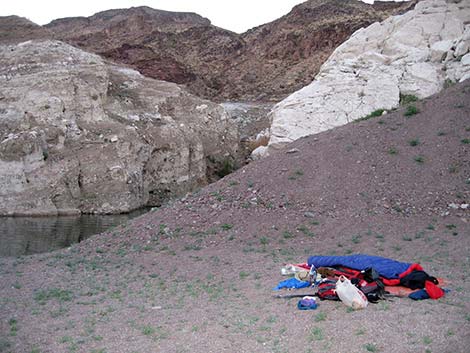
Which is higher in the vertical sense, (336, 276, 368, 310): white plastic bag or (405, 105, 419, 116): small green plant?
(405, 105, 419, 116): small green plant

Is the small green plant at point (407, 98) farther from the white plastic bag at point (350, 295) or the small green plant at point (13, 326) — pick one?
the small green plant at point (13, 326)

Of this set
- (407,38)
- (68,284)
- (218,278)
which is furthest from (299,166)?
(407,38)

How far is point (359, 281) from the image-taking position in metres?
7.25

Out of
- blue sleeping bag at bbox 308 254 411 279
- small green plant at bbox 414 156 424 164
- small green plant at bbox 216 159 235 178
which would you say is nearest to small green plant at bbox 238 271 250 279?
blue sleeping bag at bbox 308 254 411 279

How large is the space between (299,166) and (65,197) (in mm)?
13053

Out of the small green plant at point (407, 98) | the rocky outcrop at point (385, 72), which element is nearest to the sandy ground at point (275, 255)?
the small green plant at point (407, 98)

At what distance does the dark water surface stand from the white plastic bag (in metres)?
11.9

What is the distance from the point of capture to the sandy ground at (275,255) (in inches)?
236

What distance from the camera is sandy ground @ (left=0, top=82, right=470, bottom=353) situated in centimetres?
598

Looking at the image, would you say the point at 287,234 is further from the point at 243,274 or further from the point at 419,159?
the point at 419,159

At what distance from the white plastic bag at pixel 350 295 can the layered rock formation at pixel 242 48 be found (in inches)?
1950

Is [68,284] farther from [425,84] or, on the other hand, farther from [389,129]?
[425,84]

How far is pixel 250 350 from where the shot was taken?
563 cm

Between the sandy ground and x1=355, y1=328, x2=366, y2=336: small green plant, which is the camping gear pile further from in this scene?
x1=355, y1=328, x2=366, y2=336: small green plant
